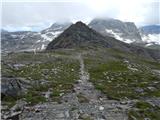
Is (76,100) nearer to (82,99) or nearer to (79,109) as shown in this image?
(82,99)

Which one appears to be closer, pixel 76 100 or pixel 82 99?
pixel 76 100

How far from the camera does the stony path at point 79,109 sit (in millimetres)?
34531

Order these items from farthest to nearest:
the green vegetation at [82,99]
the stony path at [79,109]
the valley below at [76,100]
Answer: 1. the green vegetation at [82,99]
2. the valley below at [76,100]
3. the stony path at [79,109]

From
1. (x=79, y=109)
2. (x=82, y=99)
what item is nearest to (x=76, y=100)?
(x=82, y=99)

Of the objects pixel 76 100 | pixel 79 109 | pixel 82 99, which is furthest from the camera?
pixel 82 99

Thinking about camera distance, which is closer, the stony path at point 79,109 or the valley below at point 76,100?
the stony path at point 79,109

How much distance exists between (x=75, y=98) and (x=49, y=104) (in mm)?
5241

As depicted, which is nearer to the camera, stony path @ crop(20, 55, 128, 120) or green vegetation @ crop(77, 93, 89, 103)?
stony path @ crop(20, 55, 128, 120)

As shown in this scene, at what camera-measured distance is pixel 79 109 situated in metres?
38.0

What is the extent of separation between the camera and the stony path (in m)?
34.5

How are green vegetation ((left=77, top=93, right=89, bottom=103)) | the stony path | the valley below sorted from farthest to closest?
1. green vegetation ((left=77, top=93, right=89, bottom=103))
2. the valley below
3. the stony path

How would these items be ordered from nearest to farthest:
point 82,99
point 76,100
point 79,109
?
1. point 79,109
2. point 76,100
3. point 82,99

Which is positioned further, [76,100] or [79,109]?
[76,100]

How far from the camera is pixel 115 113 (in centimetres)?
3709
